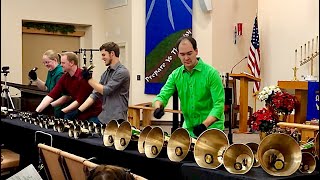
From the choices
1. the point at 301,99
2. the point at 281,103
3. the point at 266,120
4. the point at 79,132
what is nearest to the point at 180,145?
the point at 79,132

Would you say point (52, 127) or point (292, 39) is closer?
point (52, 127)

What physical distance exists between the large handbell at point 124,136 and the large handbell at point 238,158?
76 centimetres

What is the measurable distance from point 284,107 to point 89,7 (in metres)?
5.40

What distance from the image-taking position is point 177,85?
9.34 feet

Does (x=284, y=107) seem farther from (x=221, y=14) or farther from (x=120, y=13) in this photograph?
(x=120, y=13)

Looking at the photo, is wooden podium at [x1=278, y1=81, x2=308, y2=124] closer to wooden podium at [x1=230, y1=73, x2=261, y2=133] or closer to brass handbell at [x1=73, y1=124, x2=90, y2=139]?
wooden podium at [x1=230, y1=73, x2=261, y2=133]

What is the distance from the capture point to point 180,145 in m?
2.22

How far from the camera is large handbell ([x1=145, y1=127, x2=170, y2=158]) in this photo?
2305 millimetres

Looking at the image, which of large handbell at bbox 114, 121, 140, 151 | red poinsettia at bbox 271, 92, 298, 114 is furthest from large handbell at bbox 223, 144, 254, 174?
red poinsettia at bbox 271, 92, 298, 114

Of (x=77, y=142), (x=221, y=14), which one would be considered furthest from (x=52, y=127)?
(x=221, y=14)

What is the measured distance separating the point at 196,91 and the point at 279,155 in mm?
924

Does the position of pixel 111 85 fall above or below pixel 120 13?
below

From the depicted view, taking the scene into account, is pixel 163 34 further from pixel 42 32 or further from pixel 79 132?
pixel 79 132

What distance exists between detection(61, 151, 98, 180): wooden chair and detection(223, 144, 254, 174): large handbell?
66cm
